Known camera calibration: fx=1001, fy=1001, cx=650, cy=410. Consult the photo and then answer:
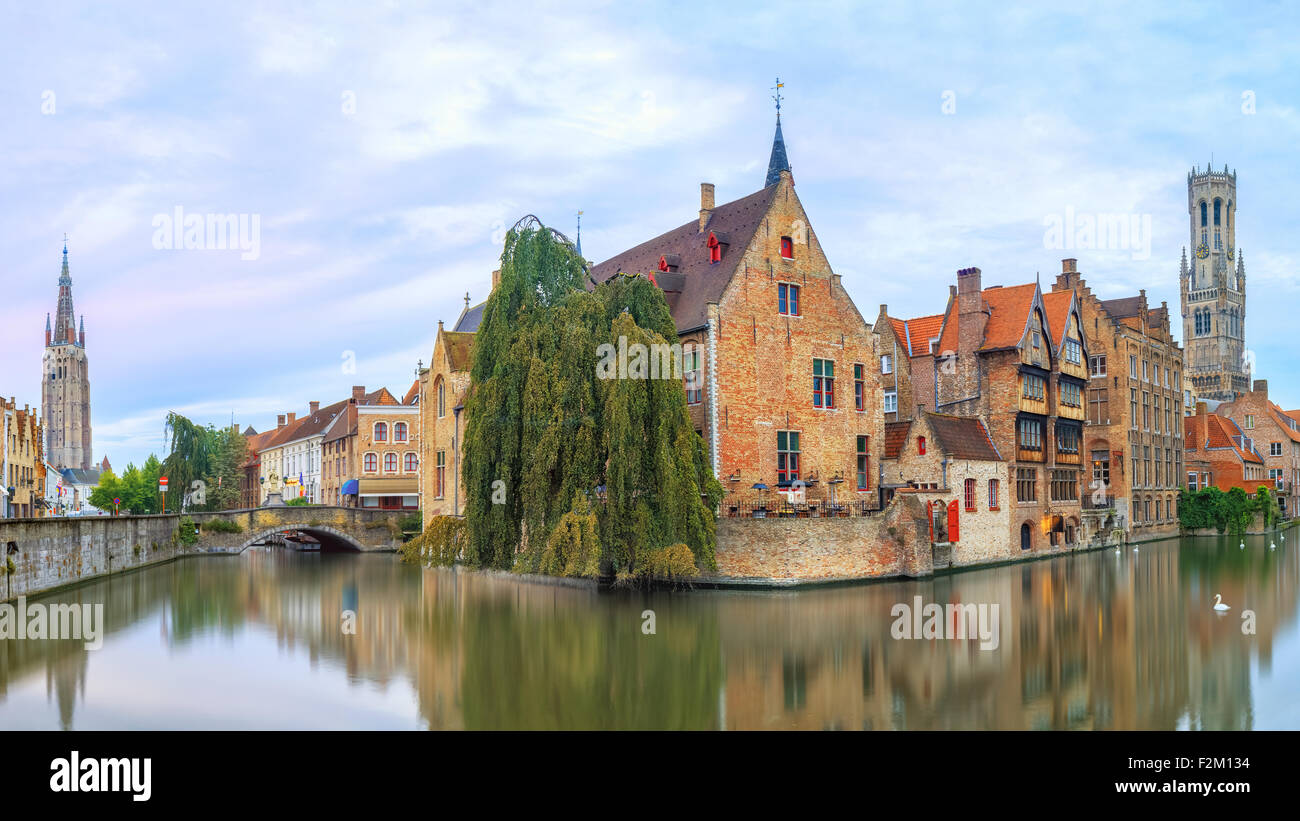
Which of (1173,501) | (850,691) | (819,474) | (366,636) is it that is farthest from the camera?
(1173,501)

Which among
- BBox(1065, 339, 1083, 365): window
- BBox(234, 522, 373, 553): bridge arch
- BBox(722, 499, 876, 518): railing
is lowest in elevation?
BBox(234, 522, 373, 553): bridge arch

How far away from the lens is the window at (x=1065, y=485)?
141ft

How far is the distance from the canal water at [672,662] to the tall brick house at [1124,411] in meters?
21.4

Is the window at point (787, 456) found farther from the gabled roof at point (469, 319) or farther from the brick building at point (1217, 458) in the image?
the brick building at point (1217, 458)

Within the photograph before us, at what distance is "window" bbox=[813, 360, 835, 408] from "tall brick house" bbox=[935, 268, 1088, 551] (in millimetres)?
8678

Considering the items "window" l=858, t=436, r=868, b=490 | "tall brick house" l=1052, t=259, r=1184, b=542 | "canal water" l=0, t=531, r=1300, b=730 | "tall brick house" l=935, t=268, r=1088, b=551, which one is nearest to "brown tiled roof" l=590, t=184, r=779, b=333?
"window" l=858, t=436, r=868, b=490

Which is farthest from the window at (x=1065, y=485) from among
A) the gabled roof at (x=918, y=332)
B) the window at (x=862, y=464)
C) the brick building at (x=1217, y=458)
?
the brick building at (x=1217, y=458)

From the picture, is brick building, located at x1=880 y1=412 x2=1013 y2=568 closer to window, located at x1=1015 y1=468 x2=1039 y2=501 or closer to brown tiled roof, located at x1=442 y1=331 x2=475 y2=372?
window, located at x1=1015 y1=468 x2=1039 y2=501

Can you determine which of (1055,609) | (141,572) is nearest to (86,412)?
(141,572)

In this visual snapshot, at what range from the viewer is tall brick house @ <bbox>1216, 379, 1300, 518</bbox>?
7106 cm

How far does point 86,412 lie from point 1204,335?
150 m
